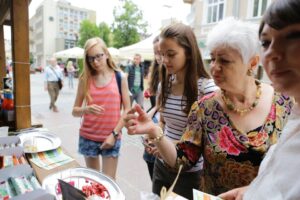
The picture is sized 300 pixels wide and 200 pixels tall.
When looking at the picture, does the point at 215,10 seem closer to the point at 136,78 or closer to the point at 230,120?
the point at 136,78

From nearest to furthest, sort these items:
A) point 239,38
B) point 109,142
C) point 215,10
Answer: point 239,38 → point 109,142 → point 215,10

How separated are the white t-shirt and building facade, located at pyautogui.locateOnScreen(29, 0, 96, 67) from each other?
5826 centimetres

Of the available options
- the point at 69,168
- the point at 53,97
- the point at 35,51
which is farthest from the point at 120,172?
the point at 35,51

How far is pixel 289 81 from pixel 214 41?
590 millimetres

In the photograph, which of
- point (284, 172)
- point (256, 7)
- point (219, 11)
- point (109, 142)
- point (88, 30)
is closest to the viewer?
point (284, 172)

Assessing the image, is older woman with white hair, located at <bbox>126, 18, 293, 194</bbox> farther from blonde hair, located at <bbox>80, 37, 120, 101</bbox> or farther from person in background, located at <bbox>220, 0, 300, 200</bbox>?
blonde hair, located at <bbox>80, 37, 120, 101</bbox>

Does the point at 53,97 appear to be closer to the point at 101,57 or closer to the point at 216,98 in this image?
the point at 101,57

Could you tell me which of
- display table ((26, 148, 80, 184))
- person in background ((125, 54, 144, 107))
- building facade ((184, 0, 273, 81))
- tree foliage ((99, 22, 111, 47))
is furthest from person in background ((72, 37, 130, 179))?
tree foliage ((99, 22, 111, 47))

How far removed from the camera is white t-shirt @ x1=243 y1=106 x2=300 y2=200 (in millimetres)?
615

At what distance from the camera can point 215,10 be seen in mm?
15773

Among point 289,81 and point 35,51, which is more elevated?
point 35,51

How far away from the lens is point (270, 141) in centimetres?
113

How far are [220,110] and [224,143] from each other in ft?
0.55

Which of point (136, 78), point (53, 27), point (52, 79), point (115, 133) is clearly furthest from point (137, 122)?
point (53, 27)
